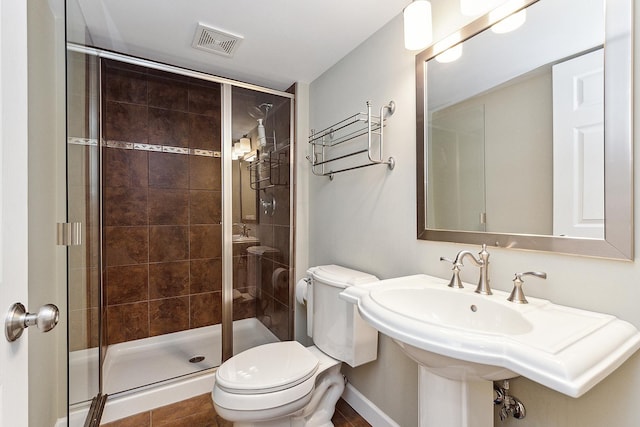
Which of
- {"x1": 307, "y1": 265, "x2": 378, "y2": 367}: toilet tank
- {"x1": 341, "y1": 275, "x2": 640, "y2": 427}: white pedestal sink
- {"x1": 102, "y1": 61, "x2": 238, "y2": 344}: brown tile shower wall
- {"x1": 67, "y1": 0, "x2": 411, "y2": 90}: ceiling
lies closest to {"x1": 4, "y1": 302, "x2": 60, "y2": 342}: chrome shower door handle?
{"x1": 341, "y1": 275, "x2": 640, "y2": 427}: white pedestal sink

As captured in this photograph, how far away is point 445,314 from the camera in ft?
3.54

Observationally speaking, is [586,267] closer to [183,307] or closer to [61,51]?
[61,51]

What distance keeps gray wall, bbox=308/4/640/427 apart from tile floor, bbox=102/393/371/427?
16cm

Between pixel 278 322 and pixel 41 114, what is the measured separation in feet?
6.27

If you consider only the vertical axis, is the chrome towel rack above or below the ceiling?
below

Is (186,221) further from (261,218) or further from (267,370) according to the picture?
(267,370)

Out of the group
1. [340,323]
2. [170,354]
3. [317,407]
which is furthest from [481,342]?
[170,354]

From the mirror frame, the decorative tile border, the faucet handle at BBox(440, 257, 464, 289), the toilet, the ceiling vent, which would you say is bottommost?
the toilet

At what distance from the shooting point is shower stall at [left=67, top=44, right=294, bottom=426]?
2.11 meters

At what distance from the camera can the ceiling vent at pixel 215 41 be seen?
5.33 feet

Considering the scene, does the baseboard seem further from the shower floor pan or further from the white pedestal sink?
the shower floor pan

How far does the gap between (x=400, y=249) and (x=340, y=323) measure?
49 centimetres

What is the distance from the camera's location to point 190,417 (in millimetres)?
1682
